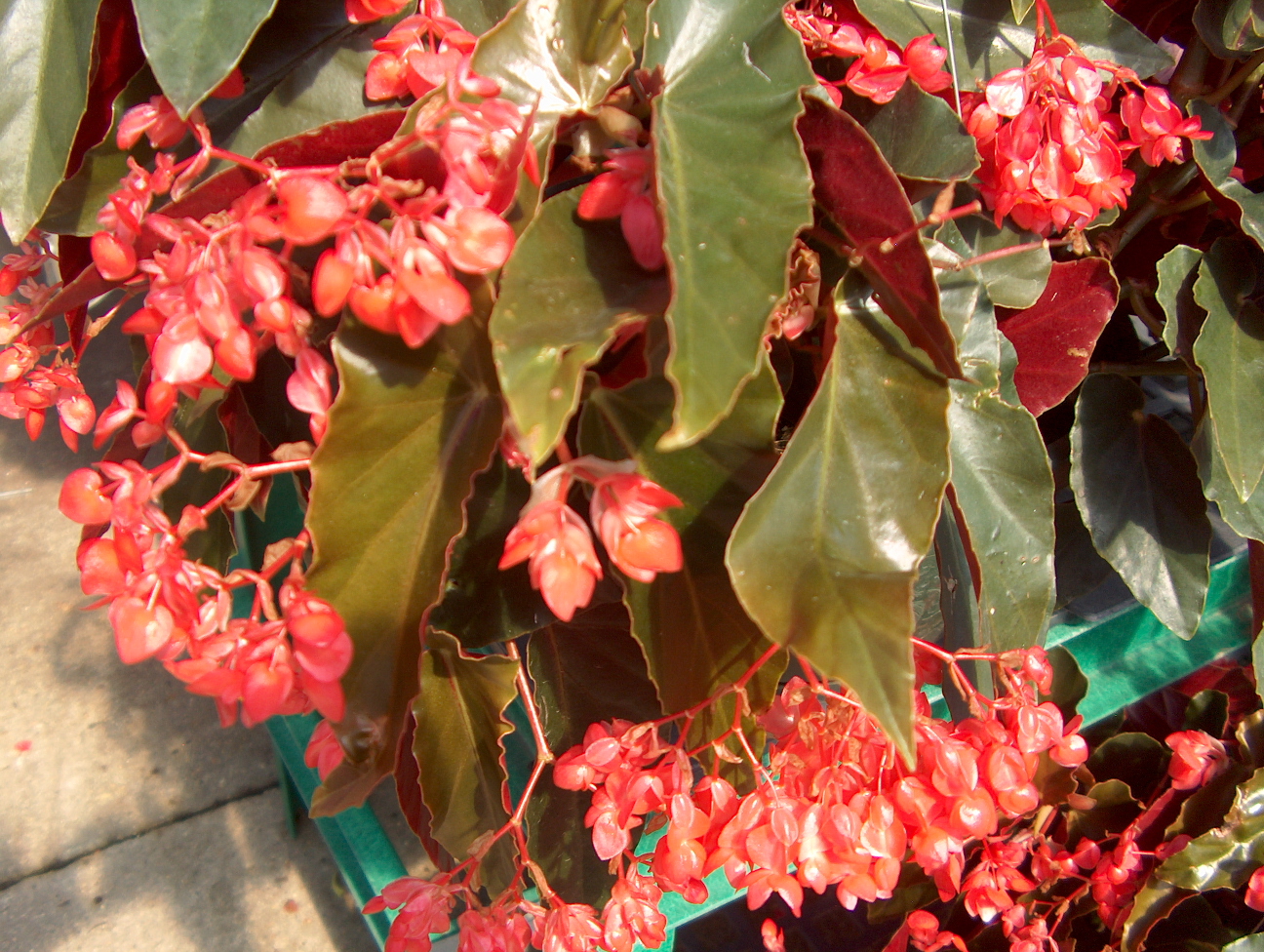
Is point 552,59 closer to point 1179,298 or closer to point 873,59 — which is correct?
point 873,59

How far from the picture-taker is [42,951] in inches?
46.3

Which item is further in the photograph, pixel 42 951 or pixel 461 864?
pixel 42 951

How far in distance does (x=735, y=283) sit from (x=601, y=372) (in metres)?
0.16

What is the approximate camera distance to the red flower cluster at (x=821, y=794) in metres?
0.42

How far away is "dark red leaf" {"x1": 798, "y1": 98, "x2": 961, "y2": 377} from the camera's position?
0.33 metres

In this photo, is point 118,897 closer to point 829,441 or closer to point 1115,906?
point 1115,906

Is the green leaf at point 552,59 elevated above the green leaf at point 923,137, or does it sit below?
above

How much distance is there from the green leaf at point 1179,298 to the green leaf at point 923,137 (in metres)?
0.22

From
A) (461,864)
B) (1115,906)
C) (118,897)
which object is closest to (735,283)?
(461,864)

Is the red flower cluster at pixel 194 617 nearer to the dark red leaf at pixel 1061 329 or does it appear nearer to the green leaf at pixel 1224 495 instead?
the dark red leaf at pixel 1061 329

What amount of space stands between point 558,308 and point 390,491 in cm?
10

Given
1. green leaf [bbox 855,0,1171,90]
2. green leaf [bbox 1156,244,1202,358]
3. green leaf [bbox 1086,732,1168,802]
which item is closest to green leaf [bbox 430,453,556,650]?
green leaf [bbox 855,0,1171,90]

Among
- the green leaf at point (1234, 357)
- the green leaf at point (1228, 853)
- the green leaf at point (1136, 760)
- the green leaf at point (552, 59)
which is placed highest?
the green leaf at point (552, 59)

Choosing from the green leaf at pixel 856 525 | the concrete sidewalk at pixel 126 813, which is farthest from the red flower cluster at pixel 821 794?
the concrete sidewalk at pixel 126 813
